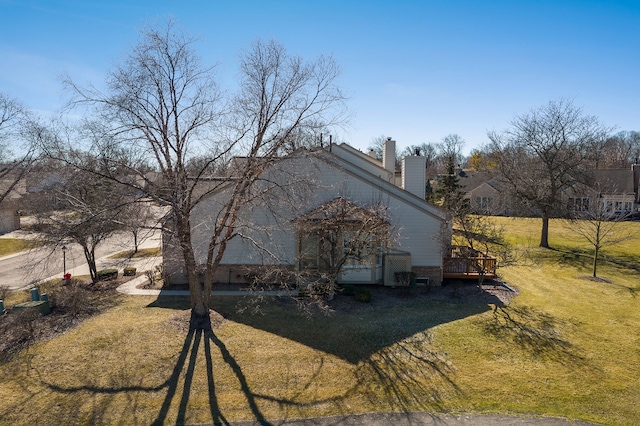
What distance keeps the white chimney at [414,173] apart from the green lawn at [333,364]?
690cm

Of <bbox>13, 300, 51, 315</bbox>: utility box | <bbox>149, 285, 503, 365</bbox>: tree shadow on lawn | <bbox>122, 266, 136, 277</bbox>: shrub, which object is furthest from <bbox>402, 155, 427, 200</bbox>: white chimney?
<bbox>13, 300, 51, 315</bbox>: utility box

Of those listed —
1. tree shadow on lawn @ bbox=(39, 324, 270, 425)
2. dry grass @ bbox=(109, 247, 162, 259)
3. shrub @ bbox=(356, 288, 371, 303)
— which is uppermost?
dry grass @ bbox=(109, 247, 162, 259)

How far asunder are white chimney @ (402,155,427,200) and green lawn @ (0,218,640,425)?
6.90m

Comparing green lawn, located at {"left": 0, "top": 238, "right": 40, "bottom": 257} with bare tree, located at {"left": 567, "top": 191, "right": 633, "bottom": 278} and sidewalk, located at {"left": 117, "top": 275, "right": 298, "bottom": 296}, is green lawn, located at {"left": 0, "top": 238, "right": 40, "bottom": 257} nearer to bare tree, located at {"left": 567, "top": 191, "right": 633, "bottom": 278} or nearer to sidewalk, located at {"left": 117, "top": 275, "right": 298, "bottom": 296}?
sidewalk, located at {"left": 117, "top": 275, "right": 298, "bottom": 296}

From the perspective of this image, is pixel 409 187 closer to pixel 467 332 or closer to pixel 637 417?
pixel 467 332

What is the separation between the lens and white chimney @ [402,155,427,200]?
18.7 metres

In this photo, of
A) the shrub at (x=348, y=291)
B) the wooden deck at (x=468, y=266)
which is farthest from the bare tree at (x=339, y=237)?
the wooden deck at (x=468, y=266)

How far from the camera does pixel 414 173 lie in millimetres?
18828

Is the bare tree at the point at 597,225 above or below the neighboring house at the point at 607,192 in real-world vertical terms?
below

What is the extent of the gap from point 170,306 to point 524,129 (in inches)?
1111

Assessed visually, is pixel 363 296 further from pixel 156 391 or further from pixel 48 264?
pixel 48 264

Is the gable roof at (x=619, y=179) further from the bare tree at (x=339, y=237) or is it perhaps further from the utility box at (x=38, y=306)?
the utility box at (x=38, y=306)

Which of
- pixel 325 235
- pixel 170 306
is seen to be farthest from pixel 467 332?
pixel 170 306

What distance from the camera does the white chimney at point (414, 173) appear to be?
61.4 ft
